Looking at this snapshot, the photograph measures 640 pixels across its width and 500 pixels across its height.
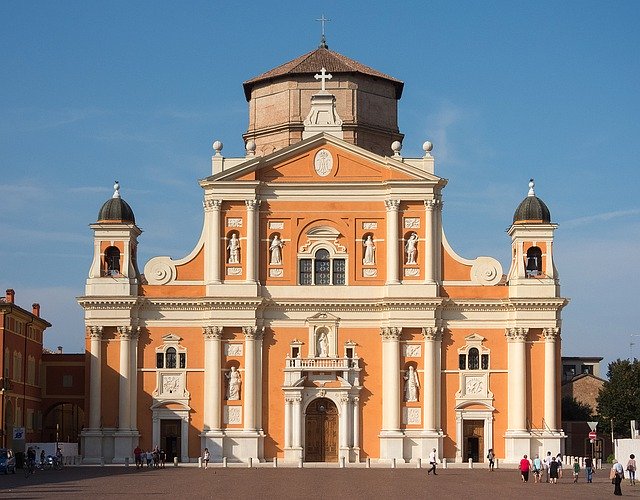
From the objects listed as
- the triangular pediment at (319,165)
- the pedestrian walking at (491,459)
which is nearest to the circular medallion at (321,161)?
the triangular pediment at (319,165)

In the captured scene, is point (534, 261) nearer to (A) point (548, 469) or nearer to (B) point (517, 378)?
(B) point (517, 378)

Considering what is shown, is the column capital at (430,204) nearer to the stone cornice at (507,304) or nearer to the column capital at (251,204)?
the stone cornice at (507,304)

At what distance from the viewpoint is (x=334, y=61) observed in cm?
7506

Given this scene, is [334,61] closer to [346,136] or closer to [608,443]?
[346,136]

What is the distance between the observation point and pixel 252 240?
66.5 m

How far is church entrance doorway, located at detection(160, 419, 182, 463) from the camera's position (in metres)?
66.2

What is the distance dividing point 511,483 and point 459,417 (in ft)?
47.8

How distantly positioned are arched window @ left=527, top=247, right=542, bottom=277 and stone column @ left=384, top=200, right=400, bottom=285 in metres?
6.43

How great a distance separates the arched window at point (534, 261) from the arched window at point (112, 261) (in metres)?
19.8

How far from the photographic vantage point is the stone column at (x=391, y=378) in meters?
65.2

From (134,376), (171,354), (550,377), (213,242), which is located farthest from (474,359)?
(134,376)

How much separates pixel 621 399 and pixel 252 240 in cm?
3214

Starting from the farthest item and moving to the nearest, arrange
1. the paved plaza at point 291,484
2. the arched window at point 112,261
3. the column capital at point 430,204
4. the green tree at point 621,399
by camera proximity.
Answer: the green tree at point 621,399
the arched window at point 112,261
the column capital at point 430,204
the paved plaza at point 291,484

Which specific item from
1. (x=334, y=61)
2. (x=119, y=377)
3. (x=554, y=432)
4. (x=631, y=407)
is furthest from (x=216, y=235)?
(x=631, y=407)
